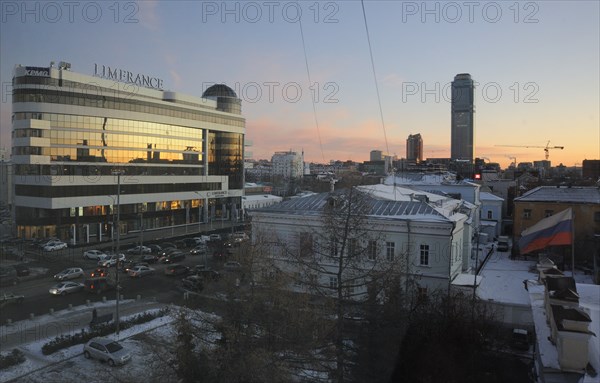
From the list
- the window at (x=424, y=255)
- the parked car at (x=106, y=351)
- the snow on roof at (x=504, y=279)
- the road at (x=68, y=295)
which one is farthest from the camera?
the window at (x=424, y=255)

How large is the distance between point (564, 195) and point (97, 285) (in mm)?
17974

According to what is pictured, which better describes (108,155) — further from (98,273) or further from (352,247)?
(352,247)

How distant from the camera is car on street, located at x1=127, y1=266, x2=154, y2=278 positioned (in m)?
15.0

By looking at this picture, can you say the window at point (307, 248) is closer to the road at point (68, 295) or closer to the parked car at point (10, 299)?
the road at point (68, 295)

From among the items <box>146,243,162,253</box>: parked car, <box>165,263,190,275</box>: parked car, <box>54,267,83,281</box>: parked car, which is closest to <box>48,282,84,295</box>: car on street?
<box>54,267,83,281</box>: parked car

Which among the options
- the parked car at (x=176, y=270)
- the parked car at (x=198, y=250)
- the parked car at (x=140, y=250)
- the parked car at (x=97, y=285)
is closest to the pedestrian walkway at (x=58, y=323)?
the parked car at (x=97, y=285)

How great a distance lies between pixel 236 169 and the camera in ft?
113

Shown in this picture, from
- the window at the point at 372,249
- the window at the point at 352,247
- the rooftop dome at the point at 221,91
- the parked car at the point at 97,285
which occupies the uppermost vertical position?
the rooftop dome at the point at 221,91

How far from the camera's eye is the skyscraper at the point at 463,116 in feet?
67.1

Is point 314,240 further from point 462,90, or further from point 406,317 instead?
point 462,90

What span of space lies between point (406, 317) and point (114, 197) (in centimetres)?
2195

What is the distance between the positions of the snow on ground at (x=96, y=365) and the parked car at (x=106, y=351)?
104 mm

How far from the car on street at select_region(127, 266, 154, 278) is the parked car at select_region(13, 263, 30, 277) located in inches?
120

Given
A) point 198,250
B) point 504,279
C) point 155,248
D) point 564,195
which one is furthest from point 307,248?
point 564,195
